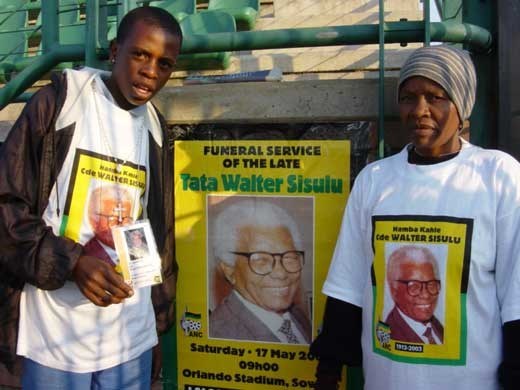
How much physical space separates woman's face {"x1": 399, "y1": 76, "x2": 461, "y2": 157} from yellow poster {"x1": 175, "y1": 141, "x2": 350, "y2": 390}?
0.55 metres

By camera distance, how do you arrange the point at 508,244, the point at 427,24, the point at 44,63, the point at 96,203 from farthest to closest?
the point at 44,63 → the point at 427,24 → the point at 96,203 → the point at 508,244

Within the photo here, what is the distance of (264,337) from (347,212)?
2.74 ft

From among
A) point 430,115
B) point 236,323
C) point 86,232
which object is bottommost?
point 236,323

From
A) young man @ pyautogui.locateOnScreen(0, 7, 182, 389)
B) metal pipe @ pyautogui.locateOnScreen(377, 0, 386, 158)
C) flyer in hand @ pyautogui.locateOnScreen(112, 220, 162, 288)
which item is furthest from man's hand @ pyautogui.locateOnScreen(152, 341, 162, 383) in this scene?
metal pipe @ pyautogui.locateOnScreen(377, 0, 386, 158)

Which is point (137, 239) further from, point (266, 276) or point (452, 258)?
point (452, 258)

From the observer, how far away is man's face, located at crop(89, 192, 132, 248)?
1900 millimetres

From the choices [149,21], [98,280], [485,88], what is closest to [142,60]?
[149,21]

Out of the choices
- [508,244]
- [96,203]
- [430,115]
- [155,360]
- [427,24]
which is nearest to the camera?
[508,244]

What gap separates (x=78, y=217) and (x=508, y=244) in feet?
4.55

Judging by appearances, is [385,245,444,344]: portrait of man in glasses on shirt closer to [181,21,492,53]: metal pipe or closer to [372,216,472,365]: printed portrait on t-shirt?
[372,216,472,365]: printed portrait on t-shirt

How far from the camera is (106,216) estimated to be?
1.92 metres

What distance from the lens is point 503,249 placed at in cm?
170

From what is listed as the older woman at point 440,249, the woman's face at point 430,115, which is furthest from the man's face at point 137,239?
the woman's face at point 430,115

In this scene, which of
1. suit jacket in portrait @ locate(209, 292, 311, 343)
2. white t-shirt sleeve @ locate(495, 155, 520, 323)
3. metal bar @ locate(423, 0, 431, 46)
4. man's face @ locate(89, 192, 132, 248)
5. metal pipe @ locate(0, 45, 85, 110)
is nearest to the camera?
white t-shirt sleeve @ locate(495, 155, 520, 323)
